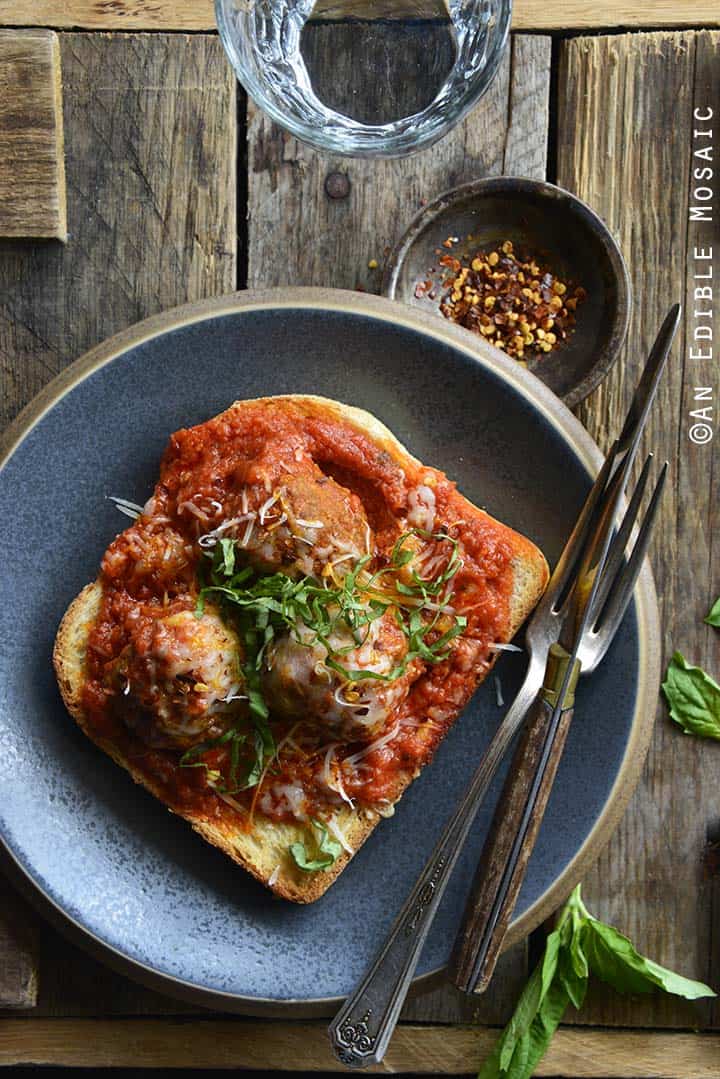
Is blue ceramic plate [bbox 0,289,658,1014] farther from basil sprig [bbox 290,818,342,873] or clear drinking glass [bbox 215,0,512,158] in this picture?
clear drinking glass [bbox 215,0,512,158]

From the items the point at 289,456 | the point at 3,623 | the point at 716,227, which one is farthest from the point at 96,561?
the point at 716,227

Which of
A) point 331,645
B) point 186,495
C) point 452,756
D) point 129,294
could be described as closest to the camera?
point 331,645

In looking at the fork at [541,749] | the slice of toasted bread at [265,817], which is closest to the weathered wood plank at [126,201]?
the slice of toasted bread at [265,817]

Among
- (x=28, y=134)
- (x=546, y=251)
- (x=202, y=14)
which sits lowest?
(x=546, y=251)

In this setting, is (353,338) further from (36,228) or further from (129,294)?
(36,228)

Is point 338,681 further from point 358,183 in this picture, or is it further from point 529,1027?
point 358,183

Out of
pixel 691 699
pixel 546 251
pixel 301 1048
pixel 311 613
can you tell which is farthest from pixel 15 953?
pixel 546 251
